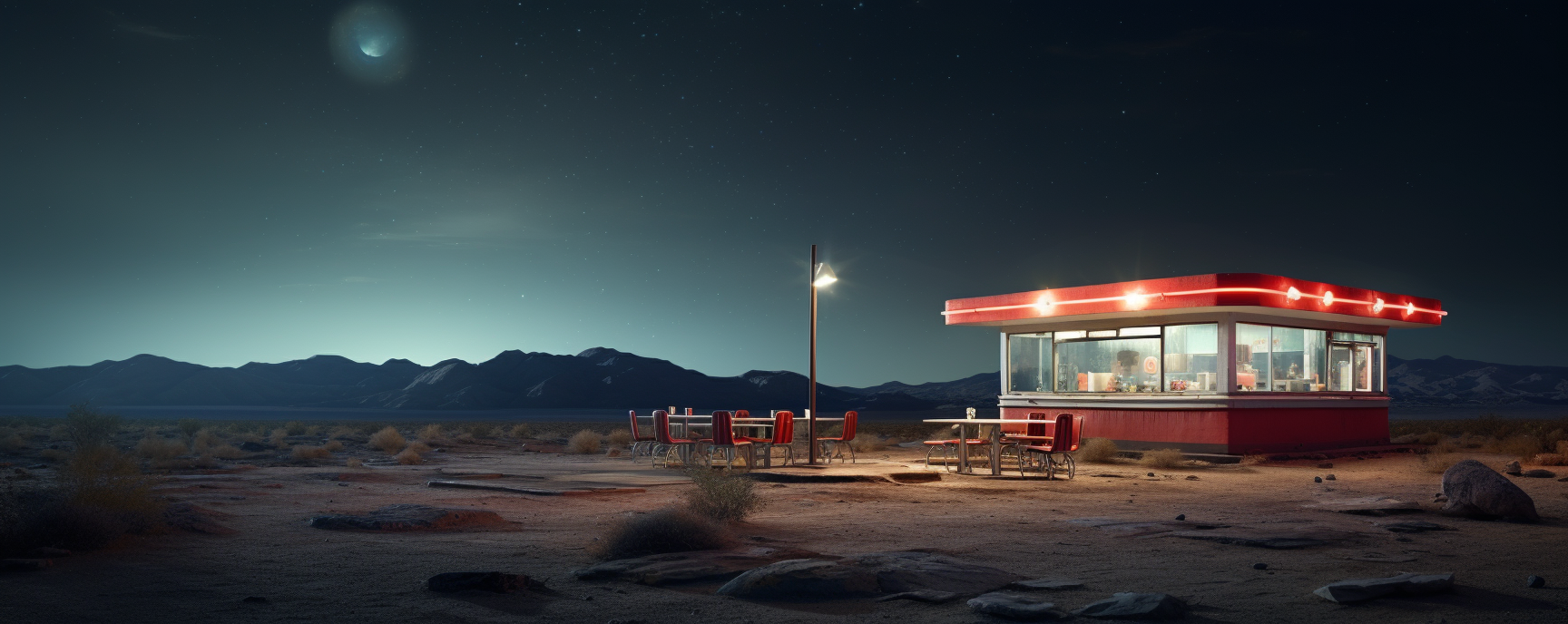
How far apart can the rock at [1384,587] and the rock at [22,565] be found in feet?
25.6

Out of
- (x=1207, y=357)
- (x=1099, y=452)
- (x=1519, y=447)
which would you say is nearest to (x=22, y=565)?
(x=1099, y=452)

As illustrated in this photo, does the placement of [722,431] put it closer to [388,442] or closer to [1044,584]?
[1044,584]

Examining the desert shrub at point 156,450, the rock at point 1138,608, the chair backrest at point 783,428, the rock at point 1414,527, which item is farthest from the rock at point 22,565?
the desert shrub at point 156,450

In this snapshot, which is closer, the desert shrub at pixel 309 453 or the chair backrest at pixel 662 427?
the chair backrest at pixel 662 427

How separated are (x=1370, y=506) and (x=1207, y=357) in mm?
9838

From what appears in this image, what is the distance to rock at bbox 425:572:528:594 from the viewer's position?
6031mm

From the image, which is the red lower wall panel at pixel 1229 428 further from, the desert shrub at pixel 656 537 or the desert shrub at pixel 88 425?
the desert shrub at pixel 88 425

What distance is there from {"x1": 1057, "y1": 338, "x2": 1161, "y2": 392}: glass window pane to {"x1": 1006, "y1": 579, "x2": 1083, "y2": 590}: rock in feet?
50.8

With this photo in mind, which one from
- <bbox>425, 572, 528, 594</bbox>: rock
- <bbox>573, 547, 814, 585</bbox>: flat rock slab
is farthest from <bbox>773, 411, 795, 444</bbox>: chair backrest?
<bbox>425, 572, 528, 594</bbox>: rock

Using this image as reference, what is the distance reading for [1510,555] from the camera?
7.50m

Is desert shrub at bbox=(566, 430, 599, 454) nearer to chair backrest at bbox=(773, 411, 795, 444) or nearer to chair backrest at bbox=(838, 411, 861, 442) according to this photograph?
chair backrest at bbox=(838, 411, 861, 442)

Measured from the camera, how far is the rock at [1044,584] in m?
6.11

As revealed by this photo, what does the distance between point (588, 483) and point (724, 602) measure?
825 centimetres

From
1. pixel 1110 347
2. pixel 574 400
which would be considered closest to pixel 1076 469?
pixel 1110 347
